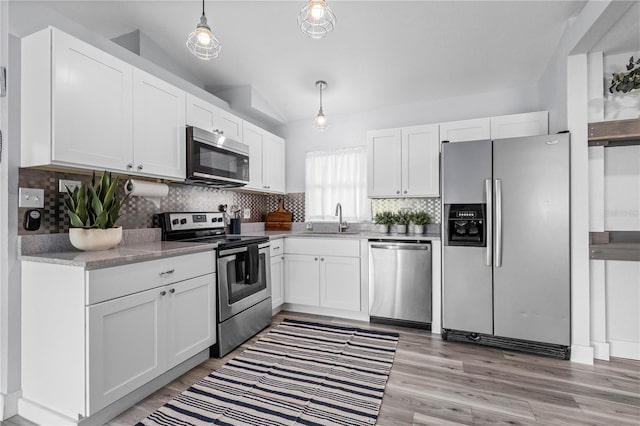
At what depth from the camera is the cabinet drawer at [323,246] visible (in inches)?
130

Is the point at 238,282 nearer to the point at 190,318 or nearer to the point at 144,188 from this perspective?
the point at 190,318

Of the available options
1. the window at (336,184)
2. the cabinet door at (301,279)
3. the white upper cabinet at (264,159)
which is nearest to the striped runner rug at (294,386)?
the cabinet door at (301,279)

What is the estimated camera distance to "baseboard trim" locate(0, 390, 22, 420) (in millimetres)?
1709

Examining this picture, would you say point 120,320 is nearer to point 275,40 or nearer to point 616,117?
point 275,40

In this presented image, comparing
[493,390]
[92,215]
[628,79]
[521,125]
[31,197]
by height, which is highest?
[628,79]

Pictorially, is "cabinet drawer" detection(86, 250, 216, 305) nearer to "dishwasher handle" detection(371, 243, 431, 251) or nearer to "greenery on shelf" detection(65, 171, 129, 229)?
"greenery on shelf" detection(65, 171, 129, 229)

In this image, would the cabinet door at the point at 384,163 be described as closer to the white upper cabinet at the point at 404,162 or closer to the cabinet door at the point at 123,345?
the white upper cabinet at the point at 404,162

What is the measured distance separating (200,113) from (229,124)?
42cm

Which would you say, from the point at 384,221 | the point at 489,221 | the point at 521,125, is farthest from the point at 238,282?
the point at 521,125

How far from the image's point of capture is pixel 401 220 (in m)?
3.66

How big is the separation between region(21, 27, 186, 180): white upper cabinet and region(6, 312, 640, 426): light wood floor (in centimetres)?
157

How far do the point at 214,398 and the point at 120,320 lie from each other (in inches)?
29.7

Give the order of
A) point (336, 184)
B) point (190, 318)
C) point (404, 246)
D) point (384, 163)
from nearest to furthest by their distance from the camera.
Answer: point (190, 318), point (404, 246), point (384, 163), point (336, 184)

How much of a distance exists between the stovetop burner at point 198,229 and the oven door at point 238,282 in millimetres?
81
